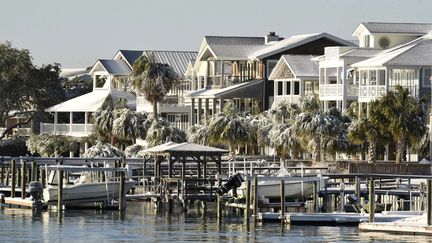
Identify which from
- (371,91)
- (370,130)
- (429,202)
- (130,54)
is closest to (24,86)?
(130,54)

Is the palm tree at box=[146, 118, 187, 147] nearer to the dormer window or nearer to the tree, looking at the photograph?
the dormer window

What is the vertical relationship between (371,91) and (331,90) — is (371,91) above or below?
below

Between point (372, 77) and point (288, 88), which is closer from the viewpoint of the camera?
point (372, 77)

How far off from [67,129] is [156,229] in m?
59.9

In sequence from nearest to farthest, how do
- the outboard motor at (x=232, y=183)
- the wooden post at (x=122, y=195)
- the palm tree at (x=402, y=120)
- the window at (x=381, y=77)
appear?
the outboard motor at (x=232, y=183)
the wooden post at (x=122, y=195)
the palm tree at (x=402, y=120)
the window at (x=381, y=77)

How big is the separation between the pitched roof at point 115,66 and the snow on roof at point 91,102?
2267 mm

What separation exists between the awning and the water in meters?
41.0

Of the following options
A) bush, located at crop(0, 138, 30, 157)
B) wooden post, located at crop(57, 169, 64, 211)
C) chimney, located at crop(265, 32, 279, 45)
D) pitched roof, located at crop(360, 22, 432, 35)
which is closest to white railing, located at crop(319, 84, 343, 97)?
pitched roof, located at crop(360, 22, 432, 35)

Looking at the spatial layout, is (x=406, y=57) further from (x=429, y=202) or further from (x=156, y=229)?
(x=429, y=202)

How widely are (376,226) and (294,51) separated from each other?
187 ft

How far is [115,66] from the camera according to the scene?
13462 centimetres

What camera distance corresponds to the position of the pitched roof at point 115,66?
437ft

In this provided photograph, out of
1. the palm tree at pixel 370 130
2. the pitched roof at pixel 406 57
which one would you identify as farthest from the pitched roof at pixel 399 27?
the palm tree at pixel 370 130

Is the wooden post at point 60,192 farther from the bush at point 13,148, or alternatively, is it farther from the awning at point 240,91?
the bush at point 13,148
